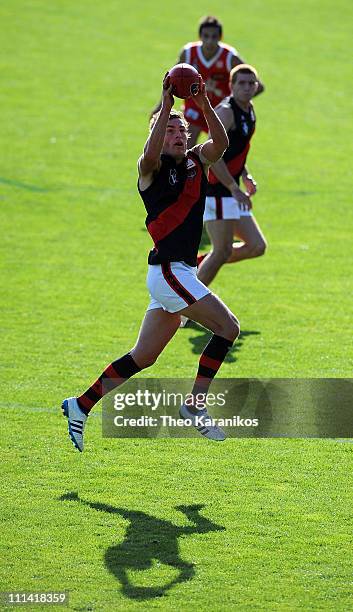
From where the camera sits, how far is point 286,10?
29.3 metres

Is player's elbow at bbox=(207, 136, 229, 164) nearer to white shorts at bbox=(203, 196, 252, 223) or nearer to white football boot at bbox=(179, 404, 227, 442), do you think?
white football boot at bbox=(179, 404, 227, 442)

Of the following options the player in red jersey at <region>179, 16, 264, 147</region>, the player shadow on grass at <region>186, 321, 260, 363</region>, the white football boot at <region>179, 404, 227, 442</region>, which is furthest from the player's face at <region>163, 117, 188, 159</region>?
the player in red jersey at <region>179, 16, 264, 147</region>

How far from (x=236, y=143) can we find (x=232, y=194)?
25.1 inches

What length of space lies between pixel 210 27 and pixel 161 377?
622 cm

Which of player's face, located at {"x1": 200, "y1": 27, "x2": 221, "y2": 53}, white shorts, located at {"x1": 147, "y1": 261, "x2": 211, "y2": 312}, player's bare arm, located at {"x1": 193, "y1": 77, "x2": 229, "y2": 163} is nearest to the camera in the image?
player's bare arm, located at {"x1": 193, "y1": 77, "x2": 229, "y2": 163}

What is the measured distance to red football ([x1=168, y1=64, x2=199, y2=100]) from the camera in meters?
7.05

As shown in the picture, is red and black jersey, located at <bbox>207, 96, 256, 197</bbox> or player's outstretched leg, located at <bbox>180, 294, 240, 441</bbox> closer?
player's outstretched leg, located at <bbox>180, 294, 240, 441</bbox>

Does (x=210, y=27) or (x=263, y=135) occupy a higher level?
(x=210, y=27)

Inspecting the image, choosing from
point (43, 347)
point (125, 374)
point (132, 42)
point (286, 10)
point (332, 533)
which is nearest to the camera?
point (332, 533)

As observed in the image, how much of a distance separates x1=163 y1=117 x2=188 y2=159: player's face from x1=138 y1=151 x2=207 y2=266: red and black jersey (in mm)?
72

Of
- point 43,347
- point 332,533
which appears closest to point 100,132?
point 43,347

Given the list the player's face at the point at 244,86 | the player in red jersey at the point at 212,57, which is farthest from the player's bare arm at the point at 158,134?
the player in red jersey at the point at 212,57

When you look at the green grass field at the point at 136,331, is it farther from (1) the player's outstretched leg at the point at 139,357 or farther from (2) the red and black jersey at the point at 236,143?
(2) the red and black jersey at the point at 236,143

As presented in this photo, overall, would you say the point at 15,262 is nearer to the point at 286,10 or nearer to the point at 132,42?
the point at 132,42
